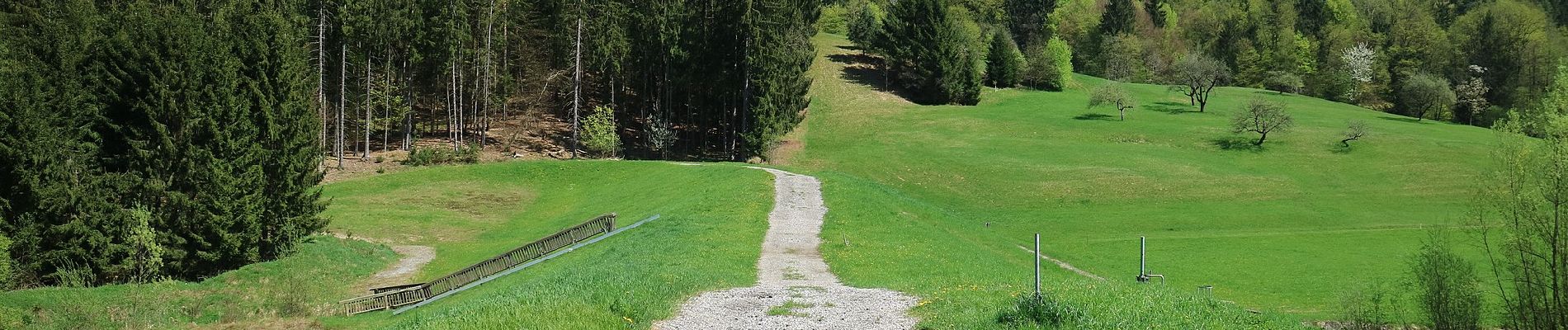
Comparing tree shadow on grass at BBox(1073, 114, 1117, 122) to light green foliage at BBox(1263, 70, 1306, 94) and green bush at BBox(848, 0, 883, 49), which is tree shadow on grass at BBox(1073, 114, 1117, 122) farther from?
light green foliage at BBox(1263, 70, 1306, 94)

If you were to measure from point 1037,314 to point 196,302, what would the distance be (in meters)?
27.1

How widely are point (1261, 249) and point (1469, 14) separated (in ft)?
303

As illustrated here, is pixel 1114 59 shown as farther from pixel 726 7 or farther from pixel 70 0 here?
pixel 70 0

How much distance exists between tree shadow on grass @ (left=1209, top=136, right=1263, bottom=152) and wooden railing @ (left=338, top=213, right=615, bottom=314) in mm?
54212

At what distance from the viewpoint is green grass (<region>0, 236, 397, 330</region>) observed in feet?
83.0

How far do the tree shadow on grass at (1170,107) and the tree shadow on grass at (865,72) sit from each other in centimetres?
2556

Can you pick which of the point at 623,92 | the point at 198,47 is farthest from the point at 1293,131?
the point at 198,47

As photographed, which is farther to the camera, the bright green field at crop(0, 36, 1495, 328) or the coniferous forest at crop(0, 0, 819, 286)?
the coniferous forest at crop(0, 0, 819, 286)

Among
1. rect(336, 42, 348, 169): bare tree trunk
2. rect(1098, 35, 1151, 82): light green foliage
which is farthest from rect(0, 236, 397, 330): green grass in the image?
rect(1098, 35, 1151, 82): light green foliage

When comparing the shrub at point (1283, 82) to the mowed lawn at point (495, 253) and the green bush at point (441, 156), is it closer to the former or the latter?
the mowed lawn at point (495, 253)

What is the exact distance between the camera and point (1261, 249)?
134 ft

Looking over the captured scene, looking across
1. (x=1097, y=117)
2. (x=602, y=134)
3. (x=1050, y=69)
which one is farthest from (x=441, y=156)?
(x=1050, y=69)

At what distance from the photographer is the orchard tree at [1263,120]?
2862 inches

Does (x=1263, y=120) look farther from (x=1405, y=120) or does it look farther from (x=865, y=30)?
(x=865, y=30)
